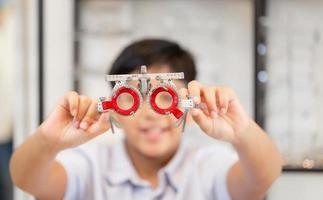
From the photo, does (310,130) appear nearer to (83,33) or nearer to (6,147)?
(83,33)

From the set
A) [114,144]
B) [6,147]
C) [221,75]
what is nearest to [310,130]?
[221,75]

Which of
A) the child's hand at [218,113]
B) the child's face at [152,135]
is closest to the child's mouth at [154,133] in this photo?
the child's face at [152,135]

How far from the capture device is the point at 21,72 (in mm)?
1177

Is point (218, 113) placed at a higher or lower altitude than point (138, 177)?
higher

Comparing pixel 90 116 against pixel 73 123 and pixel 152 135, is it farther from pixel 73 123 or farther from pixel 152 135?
pixel 152 135

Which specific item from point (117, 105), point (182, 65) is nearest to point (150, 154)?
point (182, 65)

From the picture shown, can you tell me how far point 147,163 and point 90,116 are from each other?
0.79ft

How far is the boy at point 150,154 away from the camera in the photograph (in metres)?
0.52

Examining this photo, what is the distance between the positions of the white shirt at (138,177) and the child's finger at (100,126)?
0.15m

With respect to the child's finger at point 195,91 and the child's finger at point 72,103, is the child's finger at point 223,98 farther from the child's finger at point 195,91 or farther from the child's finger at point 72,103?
the child's finger at point 72,103

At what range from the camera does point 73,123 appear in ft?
1.73

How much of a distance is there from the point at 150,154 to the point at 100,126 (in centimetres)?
20

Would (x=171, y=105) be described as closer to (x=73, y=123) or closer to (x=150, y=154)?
(x=73, y=123)

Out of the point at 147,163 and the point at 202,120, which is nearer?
the point at 202,120
